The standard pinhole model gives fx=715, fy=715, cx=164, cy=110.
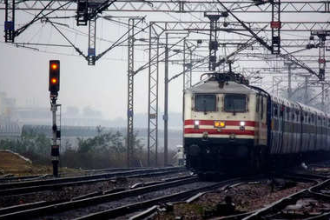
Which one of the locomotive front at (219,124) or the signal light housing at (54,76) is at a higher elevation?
the signal light housing at (54,76)

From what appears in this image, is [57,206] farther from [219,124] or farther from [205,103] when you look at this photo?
[205,103]

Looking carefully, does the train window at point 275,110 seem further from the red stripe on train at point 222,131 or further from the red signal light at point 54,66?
the red signal light at point 54,66

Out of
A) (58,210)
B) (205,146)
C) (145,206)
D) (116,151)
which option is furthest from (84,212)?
(116,151)

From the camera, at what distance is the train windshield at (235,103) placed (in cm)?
2483

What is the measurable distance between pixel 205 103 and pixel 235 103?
105 centimetres

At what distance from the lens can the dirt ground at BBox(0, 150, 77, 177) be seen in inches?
1183

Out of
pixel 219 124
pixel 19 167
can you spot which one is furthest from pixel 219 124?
pixel 19 167

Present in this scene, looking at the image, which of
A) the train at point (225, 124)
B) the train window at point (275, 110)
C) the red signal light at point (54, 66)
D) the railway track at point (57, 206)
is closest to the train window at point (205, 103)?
the train at point (225, 124)

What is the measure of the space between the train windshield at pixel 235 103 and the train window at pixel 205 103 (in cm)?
45

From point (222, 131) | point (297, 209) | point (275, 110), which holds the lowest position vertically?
point (297, 209)

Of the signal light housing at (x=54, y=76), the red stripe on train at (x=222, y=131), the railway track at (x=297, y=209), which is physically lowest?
the railway track at (x=297, y=209)

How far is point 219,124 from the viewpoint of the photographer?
969 inches

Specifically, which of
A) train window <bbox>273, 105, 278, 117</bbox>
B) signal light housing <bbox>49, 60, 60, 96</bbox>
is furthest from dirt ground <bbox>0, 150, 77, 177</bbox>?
train window <bbox>273, 105, 278, 117</bbox>

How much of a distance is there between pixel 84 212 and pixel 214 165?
11330 millimetres
